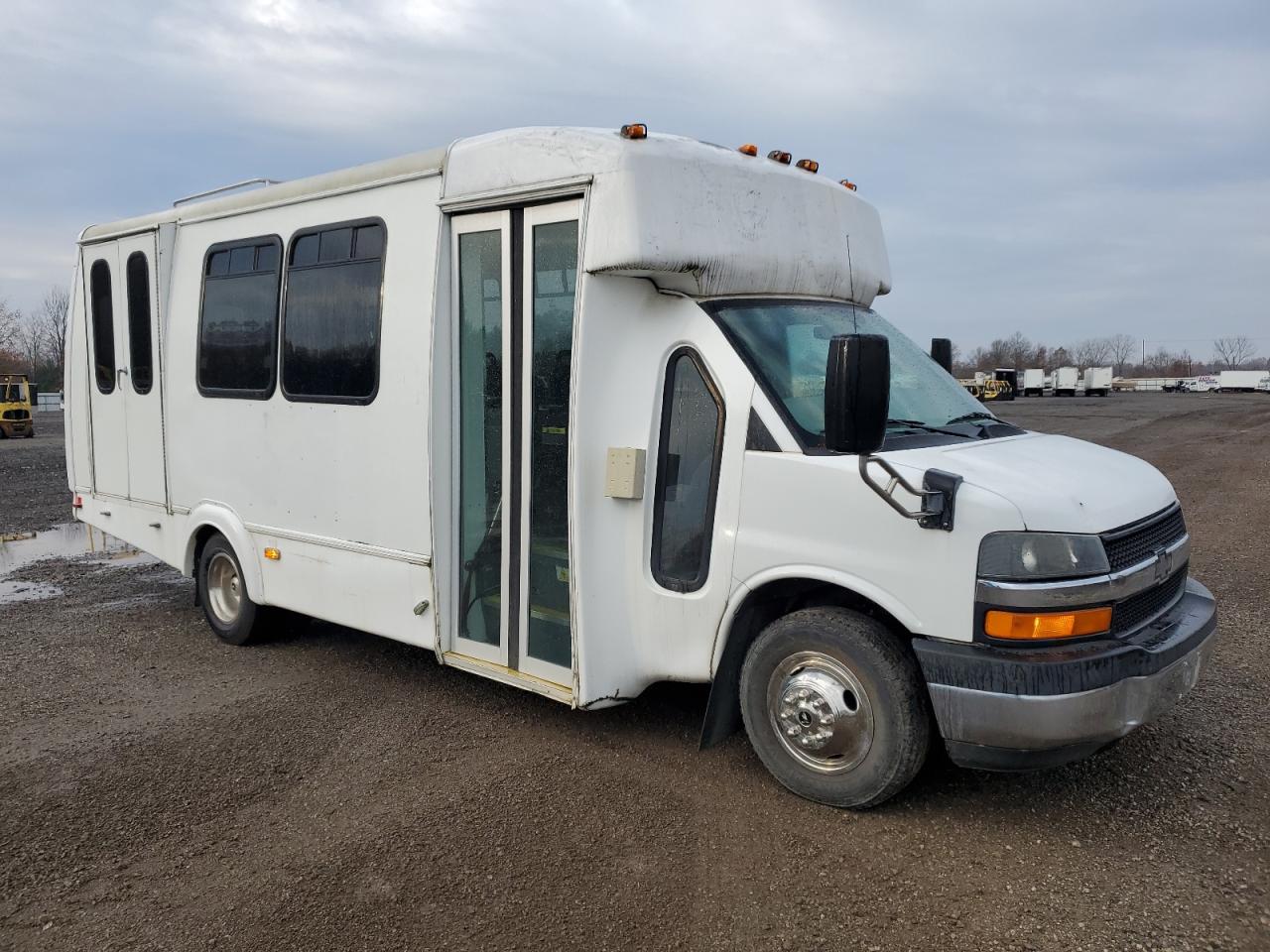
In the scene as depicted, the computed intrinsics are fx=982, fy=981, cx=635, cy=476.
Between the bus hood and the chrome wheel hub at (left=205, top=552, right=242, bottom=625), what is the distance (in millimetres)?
5013

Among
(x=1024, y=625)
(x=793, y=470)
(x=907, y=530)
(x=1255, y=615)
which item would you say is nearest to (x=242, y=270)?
(x=793, y=470)

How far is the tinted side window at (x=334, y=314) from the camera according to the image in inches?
221

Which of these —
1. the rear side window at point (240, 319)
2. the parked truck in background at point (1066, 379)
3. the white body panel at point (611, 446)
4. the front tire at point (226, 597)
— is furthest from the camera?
the parked truck in background at point (1066, 379)

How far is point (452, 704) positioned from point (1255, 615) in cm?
580

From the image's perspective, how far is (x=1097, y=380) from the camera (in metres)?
77.1

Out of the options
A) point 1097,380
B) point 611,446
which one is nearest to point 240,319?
point 611,446

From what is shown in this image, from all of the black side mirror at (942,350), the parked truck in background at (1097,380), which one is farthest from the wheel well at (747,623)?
the parked truck in background at (1097,380)

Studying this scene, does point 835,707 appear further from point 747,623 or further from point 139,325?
point 139,325

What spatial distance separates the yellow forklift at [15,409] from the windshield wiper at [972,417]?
34299 mm

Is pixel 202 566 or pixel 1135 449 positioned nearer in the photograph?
pixel 202 566

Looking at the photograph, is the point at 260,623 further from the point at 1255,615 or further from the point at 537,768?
the point at 1255,615

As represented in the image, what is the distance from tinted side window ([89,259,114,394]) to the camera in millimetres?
7695

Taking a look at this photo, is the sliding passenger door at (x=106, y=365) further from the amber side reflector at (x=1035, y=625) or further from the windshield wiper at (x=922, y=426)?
the amber side reflector at (x=1035, y=625)

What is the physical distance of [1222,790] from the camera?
4.30 meters
